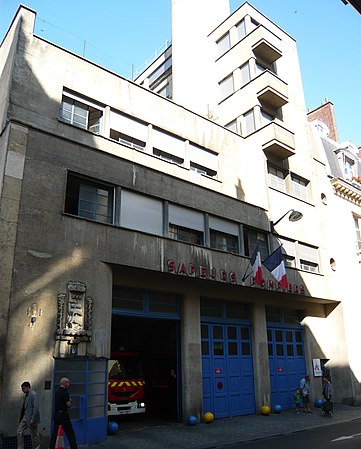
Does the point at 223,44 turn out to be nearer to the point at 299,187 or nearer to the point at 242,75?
the point at 242,75

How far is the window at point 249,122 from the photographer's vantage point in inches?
881

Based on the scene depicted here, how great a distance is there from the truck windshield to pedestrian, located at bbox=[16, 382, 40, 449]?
5.83 meters

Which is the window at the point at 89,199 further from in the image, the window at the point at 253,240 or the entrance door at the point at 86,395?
the window at the point at 253,240

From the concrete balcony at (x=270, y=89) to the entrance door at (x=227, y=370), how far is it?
12389 mm

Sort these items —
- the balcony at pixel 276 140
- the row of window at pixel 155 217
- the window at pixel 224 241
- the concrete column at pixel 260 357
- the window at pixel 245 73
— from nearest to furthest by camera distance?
1. the row of window at pixel 155 217
2. the window at pixel 224 241
3. the concrete column at pixel 260 357
4. the balcony at pixel 276 140
5. the window at pixel 245 73

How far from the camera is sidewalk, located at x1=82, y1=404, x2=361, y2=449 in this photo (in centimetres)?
1184

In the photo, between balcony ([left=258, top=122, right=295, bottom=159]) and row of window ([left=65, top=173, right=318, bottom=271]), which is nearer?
row of window ([left=65, top=173, right=318, bottom=271])

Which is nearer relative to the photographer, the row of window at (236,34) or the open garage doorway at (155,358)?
the open garage doorway at (155,358)

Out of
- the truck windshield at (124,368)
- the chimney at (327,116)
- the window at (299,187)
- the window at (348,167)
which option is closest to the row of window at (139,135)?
the window at (299,187)

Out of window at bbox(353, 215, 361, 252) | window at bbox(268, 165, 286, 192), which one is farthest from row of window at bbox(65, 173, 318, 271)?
window at bbox(353, 215, 361, 252)

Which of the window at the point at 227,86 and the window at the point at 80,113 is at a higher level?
the window at the point at 227,86

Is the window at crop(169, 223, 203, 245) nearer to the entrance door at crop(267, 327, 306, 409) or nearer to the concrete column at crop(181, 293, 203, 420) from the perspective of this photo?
the concrete column at crop(181, 293, 203, 420)

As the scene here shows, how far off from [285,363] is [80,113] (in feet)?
48.0

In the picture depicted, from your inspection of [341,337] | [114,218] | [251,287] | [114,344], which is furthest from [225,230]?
[341,337]
